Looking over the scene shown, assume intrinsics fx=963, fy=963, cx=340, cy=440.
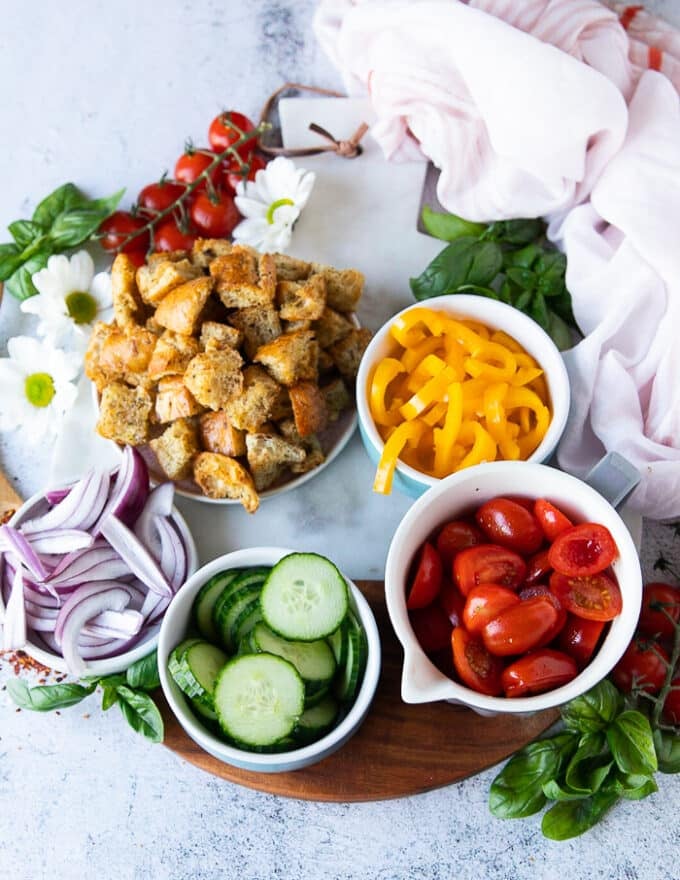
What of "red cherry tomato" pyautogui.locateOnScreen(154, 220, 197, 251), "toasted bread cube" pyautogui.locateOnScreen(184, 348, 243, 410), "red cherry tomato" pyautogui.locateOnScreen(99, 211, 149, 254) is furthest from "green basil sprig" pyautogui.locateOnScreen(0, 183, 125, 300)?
"toasted bread cube" pyautogui.locateOnScreen(184, 348, 243, 410)

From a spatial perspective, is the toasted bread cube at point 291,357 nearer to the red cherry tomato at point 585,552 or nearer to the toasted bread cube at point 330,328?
the toasted bread cube at point 330,328

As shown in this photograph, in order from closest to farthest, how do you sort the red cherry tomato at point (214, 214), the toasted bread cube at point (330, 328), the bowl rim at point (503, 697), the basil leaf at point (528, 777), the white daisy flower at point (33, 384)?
the bowl rim at point (503, 697) < the basil leaf at point (528, 777) < the toasted bread cube at point (330, 328) < the white daisy flower at point (33, 384) < the red cherry tomato at point (214, 214)

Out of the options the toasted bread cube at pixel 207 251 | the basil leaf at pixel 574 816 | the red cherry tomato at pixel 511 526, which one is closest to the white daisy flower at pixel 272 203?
the toasted bread cube at pixel 207 251

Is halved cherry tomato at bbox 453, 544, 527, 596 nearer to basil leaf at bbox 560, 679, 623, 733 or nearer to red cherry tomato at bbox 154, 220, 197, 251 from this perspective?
basil leaf at bbox 560, 679, 623, 733

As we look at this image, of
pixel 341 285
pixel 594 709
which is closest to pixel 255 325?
pixel 341 285

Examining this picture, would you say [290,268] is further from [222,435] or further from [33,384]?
[33,384]

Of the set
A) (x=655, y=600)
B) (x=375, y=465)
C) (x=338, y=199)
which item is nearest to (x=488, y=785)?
(x=655, y=600)

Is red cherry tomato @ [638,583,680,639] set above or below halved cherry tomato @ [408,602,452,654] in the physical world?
below
